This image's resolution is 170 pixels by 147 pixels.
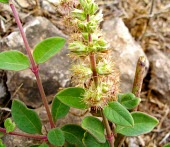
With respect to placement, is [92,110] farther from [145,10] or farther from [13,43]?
[145,10]

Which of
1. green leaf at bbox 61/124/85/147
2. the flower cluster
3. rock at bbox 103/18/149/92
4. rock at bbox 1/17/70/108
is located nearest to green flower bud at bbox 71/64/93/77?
the flower cluster

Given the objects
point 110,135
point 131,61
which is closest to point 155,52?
point 131,61

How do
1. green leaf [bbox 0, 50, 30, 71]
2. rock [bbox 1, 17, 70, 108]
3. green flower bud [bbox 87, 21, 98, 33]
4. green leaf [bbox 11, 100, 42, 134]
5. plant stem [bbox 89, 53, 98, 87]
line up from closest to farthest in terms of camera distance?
green flower bud [bbox 87, 21, 98, 33] < plant stem [bbox 89, 53, 98, 87] < green leaf [bbox 0, 50, 30, 71] < green leaf [bbox 11, 100, 42, 134] < rock [bbox 1, 17, 70, 108]

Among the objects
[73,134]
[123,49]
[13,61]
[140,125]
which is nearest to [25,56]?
[13,61]

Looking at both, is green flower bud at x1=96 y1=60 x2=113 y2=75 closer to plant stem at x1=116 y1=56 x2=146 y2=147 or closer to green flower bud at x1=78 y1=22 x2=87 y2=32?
green flower bud at x1=78 y1=22 x2=87 y2=32

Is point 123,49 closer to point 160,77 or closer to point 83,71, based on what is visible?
point 160,77

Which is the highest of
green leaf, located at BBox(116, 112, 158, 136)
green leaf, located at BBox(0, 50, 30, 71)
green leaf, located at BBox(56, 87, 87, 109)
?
green leaf, located at BBox(0, 50, 30, 71)

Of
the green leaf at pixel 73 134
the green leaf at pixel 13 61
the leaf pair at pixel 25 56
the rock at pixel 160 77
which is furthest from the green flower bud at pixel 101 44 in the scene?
the rock at pixel 160 77
